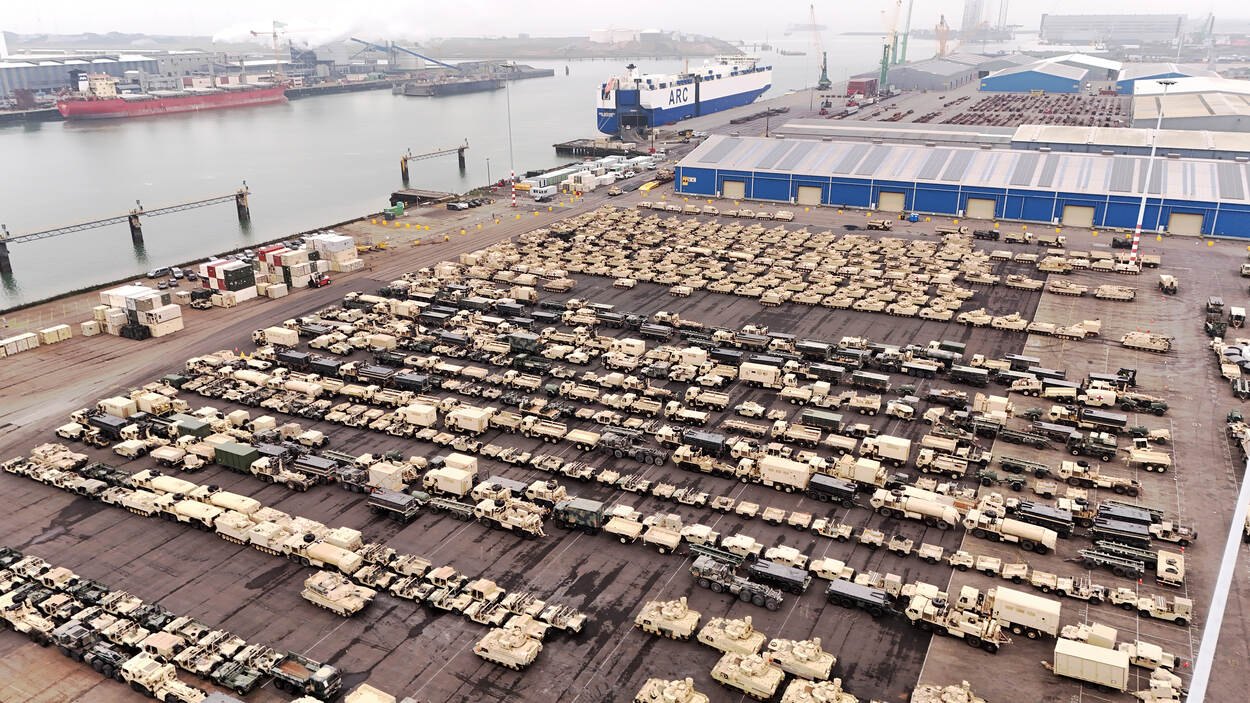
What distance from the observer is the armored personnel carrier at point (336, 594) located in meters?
32.8

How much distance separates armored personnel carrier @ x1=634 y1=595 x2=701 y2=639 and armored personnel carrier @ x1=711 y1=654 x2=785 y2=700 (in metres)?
2.14

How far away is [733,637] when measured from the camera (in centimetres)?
3036

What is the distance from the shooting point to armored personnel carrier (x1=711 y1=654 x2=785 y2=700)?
1110 inches

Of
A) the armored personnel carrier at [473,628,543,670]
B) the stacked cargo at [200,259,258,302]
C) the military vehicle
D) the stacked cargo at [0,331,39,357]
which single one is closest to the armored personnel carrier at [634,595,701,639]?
the armored personnel carrier at [473,628,543,670]

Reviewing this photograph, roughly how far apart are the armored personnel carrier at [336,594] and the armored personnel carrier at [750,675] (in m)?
14.7

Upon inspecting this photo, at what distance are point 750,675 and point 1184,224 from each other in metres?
87.7

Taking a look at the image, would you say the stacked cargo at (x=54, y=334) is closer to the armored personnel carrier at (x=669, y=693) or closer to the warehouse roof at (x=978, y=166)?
the armored personnel carrier at (x=669, y=693)

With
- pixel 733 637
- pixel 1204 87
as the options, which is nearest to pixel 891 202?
pixel 733 637

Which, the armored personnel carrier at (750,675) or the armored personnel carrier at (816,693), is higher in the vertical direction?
the armored personnel carrier at (816,693)

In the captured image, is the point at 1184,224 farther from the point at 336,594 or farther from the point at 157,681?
the point at 157,681

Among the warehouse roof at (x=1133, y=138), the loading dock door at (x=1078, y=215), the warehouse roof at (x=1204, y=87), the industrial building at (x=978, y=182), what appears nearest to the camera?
the industrial building at (x=978, y=182)

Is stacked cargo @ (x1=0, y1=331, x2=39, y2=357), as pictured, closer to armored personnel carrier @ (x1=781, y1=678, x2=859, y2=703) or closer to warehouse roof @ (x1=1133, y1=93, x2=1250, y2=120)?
armored personnel carrier @ (x1=781, y1=678, x2=859, y2=703)

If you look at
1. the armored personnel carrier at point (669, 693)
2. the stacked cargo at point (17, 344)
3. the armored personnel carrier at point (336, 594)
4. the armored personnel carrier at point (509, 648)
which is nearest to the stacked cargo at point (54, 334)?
the stacked cargo at point (17, 344)

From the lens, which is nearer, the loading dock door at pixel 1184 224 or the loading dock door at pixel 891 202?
the loading dock door at pixel 1184 224
